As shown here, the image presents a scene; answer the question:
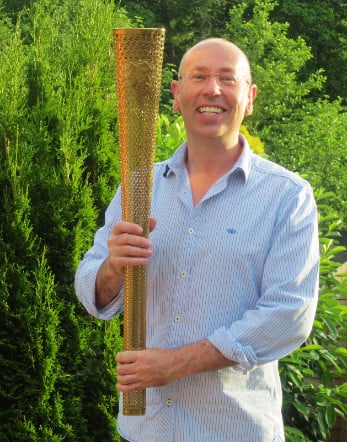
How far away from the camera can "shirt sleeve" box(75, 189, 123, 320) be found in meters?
2.94

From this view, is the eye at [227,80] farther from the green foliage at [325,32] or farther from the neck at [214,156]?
the green foliage at [325,32]

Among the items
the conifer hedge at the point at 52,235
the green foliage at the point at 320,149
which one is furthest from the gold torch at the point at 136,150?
the green foliage at the point at 320,149

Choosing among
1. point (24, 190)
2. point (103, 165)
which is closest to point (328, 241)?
point (103, 165)

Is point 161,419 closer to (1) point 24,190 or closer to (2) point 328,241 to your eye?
(1) point 24,190

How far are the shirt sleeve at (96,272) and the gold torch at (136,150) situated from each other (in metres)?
0.20

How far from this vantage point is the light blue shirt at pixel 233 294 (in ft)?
8.63

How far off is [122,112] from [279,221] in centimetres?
59

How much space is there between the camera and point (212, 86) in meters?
2.84

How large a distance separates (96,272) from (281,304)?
653 millimetres

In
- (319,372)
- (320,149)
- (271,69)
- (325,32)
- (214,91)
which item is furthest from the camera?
(325,32)

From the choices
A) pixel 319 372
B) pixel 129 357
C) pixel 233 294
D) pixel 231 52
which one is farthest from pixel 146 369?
pixel 319 372

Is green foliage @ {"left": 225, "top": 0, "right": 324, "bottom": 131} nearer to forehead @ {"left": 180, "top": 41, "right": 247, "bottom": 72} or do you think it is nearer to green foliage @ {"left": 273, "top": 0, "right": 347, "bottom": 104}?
green foliage @ {"left": 273, "top": 0, "right": 347, "bottom": 104}

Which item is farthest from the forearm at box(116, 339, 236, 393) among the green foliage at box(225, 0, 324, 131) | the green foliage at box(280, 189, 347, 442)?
the green foliage at box(225, 0, 324, 131)

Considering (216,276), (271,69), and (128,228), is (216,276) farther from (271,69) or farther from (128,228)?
(271,69)
